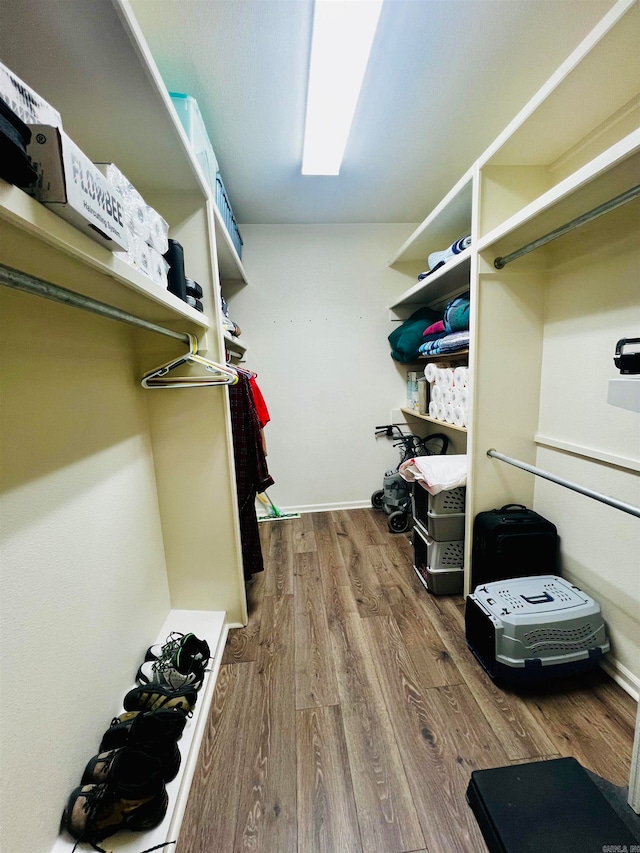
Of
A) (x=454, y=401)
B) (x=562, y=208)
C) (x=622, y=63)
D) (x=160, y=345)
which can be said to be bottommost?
(x=454, y=401)

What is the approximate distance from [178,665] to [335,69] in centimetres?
252

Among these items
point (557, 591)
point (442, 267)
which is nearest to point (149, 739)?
point (557, 591)

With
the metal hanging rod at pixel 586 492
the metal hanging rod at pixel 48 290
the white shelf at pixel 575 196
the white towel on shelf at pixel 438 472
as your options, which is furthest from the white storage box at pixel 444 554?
the metal hanging rod at pixel 48 290

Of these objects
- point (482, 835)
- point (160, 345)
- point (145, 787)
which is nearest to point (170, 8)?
point (160, 345)

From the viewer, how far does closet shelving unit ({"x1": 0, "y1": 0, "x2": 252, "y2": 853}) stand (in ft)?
2.31

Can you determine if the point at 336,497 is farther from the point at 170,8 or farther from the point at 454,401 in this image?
the point at 170,8

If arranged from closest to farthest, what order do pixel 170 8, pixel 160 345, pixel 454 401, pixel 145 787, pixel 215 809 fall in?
pixel 145 787
pixel 215 809
pixel 170 8
pixel 160 345
pixel 454 401

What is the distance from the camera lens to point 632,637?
1244 mm

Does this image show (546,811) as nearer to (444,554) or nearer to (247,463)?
(444,554)

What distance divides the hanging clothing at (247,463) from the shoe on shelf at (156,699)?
659 millimetres

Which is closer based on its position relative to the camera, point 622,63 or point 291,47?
point 622,63

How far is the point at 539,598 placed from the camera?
4.33 feet

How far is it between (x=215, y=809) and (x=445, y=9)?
9.22 ft

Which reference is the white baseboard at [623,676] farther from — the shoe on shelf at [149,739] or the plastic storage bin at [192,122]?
the plastic storage bin at [192,122]
